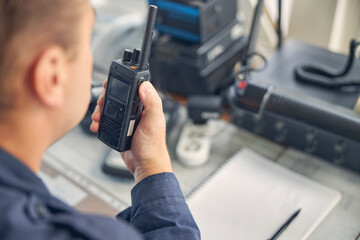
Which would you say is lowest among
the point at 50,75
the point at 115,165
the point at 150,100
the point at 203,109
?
the point at 115,165

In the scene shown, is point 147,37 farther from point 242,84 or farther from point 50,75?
point 242,84

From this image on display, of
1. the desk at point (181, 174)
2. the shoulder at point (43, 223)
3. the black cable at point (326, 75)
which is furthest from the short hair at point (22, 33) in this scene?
the black cable at point (326, 75)

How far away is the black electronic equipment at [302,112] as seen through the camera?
0.86 m

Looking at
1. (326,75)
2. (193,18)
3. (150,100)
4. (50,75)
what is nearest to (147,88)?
(150,100)

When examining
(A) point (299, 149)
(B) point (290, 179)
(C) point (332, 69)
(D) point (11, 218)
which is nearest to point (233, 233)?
(B) point (290, 179)

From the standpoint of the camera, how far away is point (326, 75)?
1.02 meters

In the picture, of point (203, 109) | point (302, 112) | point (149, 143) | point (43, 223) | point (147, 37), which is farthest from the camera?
point (203, 109)

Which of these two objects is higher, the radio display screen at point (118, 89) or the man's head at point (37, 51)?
the man's head at point (37, 51)

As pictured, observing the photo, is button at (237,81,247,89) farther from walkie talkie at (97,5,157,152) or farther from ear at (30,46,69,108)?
ear at (30,46,69,108)

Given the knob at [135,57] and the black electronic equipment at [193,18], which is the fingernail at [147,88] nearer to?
the knob at [135,57]

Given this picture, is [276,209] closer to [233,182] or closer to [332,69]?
[233,182]

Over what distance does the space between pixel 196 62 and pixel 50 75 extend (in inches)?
25.3

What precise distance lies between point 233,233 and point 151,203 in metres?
0.18

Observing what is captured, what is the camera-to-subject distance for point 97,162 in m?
0.97
